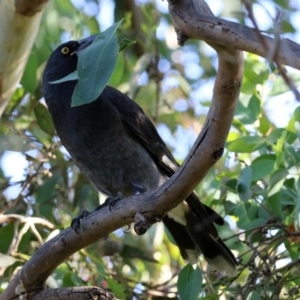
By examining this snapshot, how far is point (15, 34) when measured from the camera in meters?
3.43

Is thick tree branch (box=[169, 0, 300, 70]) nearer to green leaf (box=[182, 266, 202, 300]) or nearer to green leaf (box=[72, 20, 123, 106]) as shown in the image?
green leaf (box=[72, 20, 123, 106])

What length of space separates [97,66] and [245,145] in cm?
146

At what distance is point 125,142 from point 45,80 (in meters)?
0.71

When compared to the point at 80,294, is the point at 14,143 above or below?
above

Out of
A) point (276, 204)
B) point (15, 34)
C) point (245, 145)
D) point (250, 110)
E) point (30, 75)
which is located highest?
point (30, 75)

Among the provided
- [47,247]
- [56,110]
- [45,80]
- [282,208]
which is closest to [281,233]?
[282,208]

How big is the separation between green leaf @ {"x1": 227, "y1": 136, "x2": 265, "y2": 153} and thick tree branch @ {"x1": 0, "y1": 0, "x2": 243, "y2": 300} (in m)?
0.79

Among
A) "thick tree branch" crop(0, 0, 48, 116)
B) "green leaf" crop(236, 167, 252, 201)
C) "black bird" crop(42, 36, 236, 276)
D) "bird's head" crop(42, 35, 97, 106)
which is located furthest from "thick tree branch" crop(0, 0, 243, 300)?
"bird's head" crop(42, 35, 97, 106)

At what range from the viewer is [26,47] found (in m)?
3.50

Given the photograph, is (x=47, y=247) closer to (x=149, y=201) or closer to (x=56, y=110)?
(x=149, y=201)

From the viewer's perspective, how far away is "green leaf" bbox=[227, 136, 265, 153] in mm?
3502

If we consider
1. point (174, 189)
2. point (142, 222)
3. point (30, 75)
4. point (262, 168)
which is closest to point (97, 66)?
point (174, 189)

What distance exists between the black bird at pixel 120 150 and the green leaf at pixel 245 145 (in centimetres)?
42

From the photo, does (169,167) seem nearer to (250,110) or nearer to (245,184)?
(250,110)
